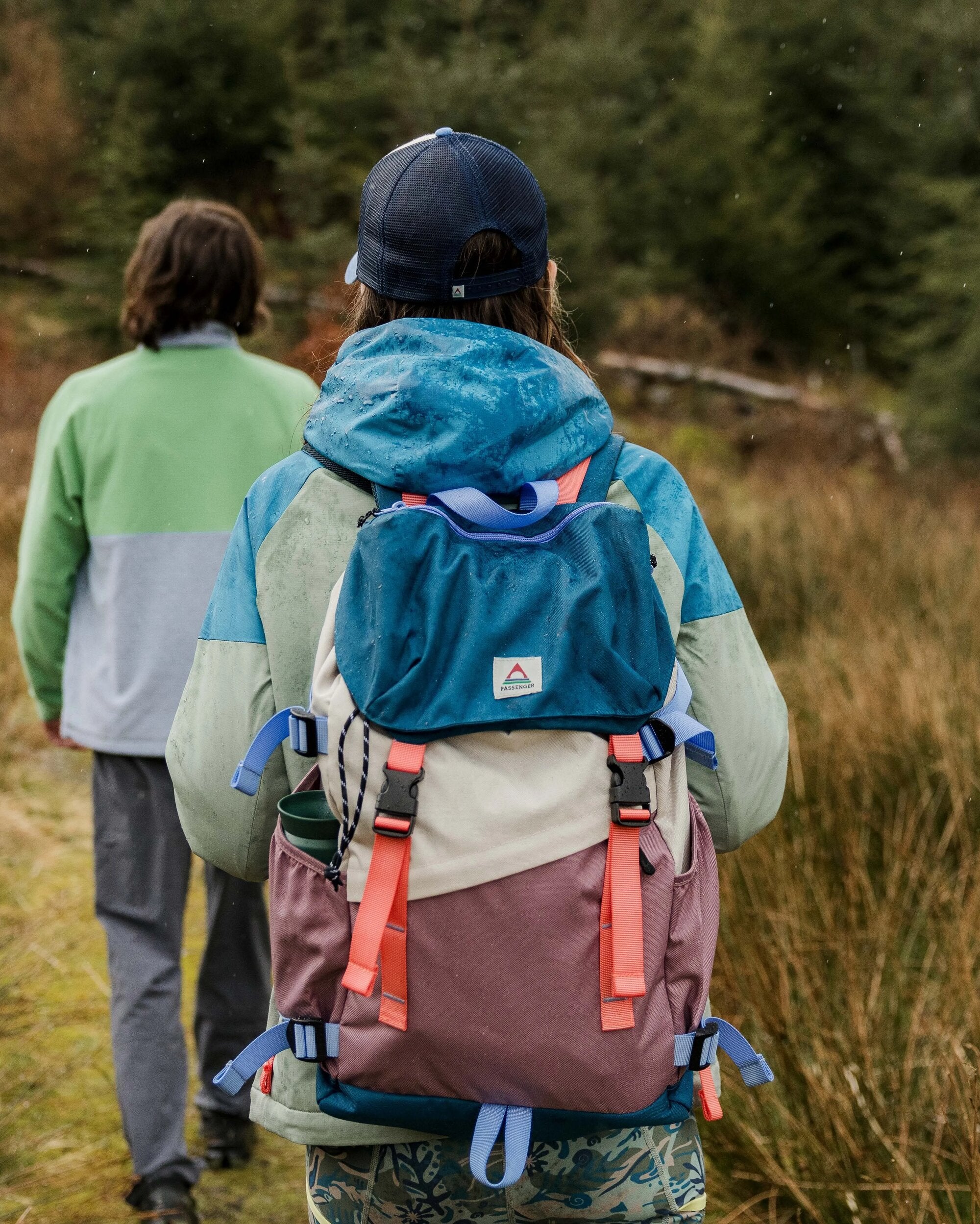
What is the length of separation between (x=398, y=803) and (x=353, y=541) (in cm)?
32

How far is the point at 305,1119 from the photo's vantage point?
135 centimetres

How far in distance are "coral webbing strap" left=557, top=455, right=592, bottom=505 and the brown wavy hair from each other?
1.49m

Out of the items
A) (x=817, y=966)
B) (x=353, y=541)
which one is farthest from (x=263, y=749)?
(x=817, y=966)

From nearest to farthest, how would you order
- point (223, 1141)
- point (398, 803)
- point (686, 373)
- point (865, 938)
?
1. point (398, 803)
2. point (223, 1141)
3. point (865, 938)
4. point (686, 373)

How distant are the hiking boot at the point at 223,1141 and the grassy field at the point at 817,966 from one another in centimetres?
3

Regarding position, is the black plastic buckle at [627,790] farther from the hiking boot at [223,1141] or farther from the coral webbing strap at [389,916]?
the hiking boot at [223,1141]

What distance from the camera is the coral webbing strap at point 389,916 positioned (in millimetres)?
1189

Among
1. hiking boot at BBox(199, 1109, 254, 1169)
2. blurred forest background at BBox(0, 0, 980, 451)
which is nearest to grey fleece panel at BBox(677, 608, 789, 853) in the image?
hiking boot at BBox(199, 1109, 254, 1169)

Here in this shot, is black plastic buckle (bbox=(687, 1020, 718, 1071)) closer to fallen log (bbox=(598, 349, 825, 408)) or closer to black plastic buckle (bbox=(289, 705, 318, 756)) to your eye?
black plastic buckle (bbox=(289, 705, 318, 756))

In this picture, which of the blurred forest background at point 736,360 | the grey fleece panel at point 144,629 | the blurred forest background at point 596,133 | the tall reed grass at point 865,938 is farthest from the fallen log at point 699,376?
the grey fleece panel at point 144,629

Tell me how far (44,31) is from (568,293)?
1258 centimetres

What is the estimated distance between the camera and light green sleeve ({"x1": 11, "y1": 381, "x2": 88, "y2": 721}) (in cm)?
259

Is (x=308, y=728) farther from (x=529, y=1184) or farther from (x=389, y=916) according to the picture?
(x=529, y=1184)

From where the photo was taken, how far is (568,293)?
19.9m
